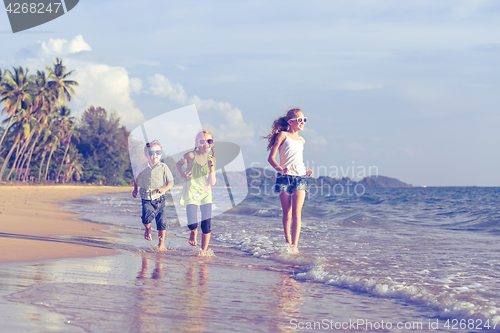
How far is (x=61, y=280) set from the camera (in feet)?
12.0

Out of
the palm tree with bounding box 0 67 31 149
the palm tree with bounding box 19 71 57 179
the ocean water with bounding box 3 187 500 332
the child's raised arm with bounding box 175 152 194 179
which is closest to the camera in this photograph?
the ocean water with bounding box 3 187 500 332

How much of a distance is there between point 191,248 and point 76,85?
44105 mm

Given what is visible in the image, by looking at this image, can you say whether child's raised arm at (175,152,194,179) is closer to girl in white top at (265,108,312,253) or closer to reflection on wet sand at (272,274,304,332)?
girl in white top at (265,108,312,253)

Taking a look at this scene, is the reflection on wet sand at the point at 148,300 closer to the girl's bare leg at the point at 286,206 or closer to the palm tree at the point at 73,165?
the girl's bare leg at the point at 286,206

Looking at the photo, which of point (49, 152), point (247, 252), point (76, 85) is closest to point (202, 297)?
point (247, 252)

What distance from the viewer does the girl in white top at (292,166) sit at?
5.79m

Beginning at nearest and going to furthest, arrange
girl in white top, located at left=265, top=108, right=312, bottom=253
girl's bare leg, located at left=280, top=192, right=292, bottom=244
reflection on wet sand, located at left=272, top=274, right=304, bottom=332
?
1. reflection on wet sand, located at left=272, top=274, right=304, bottom=332
2. girl in white top, located at left=265, top=108, right=312, bottom=253
3. girl's bare leg, located at left=280, top=192, right=292, bottom=244

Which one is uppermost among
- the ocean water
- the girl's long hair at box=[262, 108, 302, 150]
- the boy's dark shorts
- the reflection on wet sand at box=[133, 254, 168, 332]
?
the girl's long hair at box=[262, 108, 302, 150]

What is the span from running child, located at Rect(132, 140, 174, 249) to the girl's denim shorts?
149 cm

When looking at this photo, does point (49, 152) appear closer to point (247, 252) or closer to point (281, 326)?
point (247, 252)

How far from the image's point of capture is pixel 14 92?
38.2 meters

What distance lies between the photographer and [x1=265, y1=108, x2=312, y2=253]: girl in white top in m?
5.79

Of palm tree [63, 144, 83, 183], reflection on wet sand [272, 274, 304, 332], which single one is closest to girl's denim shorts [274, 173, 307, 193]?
reflection on wet sand [272, 274, 304, 332]

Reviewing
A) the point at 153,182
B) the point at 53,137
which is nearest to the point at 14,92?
the point at 53,137
